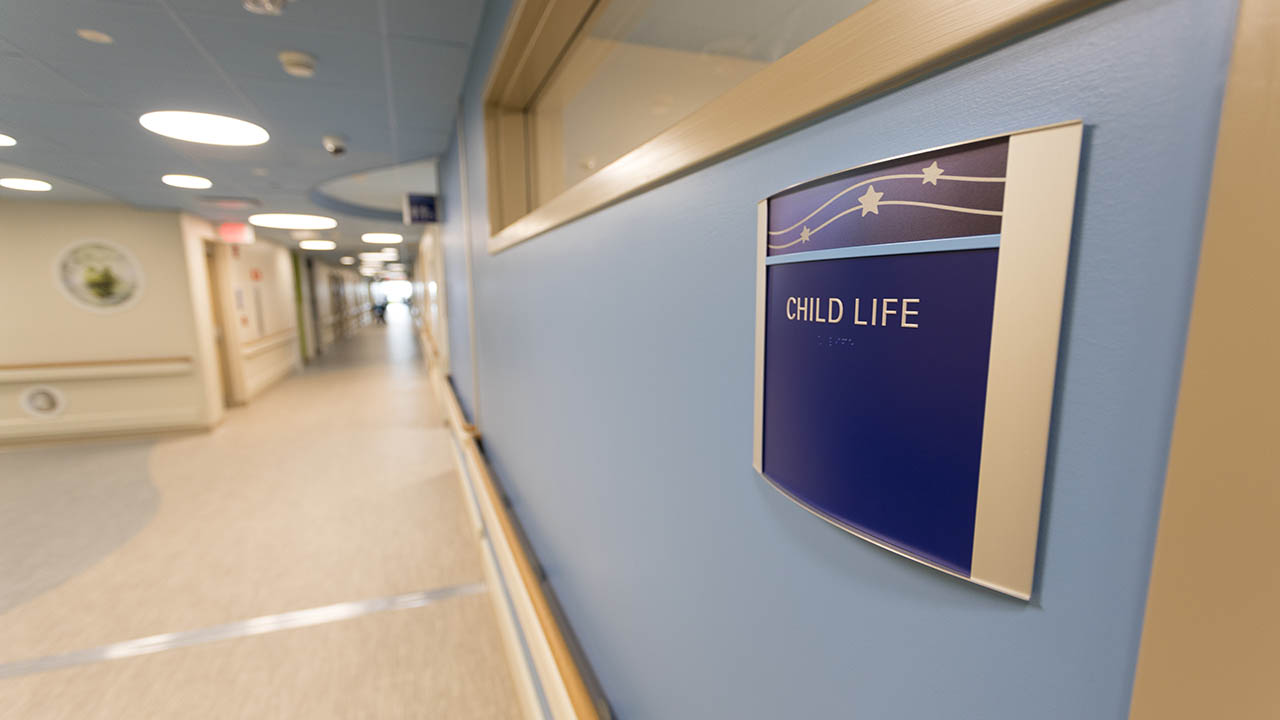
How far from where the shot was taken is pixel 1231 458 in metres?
0.27

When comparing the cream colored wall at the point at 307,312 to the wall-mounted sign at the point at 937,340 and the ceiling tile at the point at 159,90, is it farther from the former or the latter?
the wall-mounted sign at the point at 937,340

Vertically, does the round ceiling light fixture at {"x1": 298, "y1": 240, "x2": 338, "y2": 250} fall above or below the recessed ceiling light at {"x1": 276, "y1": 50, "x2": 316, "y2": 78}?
below

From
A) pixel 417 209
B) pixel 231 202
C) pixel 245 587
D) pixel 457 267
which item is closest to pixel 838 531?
pixel 245 587

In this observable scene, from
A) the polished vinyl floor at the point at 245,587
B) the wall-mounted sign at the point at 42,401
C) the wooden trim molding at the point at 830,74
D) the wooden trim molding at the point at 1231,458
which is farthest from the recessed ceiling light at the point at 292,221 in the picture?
the wooden trim molding at the point at 1231,458

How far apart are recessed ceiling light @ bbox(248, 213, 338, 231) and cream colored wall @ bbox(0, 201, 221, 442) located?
85cm

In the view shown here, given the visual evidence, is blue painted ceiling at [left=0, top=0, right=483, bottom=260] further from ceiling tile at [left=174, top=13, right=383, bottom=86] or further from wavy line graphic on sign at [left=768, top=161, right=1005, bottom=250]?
wavy line graphic on sign at [left=768, top=161, right=1005, bottom=250]

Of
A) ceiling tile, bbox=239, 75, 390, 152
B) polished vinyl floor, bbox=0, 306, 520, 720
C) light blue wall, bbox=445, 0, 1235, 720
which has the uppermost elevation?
ceiling tile, bbox=239, 75, 390, 152

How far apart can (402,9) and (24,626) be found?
11.3ft

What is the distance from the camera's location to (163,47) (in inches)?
85.2

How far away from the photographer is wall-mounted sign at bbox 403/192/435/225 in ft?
15.7

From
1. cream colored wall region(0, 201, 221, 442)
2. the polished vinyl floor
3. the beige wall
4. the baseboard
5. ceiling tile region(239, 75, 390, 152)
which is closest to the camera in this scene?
the baseboard

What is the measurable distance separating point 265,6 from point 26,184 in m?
4.97

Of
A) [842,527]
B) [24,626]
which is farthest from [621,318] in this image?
[24,626]

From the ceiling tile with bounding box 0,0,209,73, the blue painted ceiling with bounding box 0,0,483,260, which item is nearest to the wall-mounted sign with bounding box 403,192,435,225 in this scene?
the blue painted ceiling with bounding box 0,0,483,260
